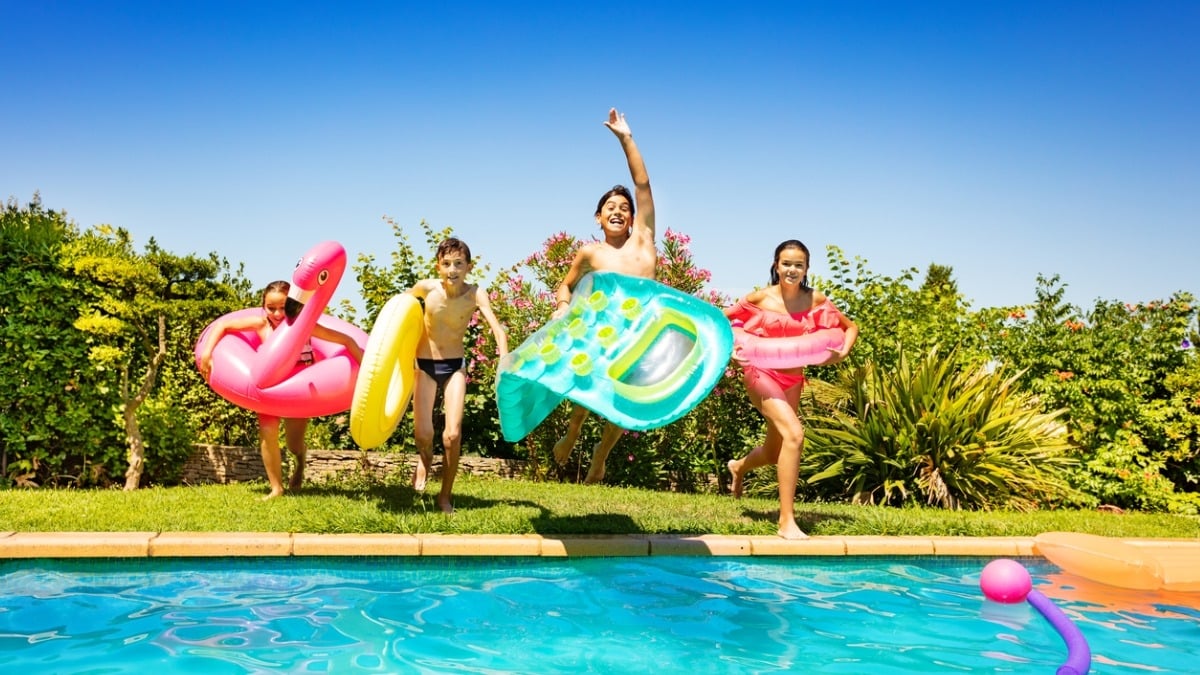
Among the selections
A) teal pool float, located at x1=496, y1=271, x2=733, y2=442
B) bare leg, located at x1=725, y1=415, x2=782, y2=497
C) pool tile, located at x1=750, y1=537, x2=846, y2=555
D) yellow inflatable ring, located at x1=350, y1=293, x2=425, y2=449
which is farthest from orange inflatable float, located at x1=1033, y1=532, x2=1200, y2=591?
yellow inflatable ring, located at x1=350, y1=293, x2=425, y2=449

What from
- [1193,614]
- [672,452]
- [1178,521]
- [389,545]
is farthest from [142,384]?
[1178,521]

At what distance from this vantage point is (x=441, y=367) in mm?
7418

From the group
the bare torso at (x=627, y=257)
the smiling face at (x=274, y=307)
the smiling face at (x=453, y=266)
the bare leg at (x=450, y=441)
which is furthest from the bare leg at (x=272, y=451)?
the bare torso at (x=627, y=257)

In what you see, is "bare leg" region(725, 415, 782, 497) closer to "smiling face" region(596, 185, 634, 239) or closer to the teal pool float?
the teal pool float

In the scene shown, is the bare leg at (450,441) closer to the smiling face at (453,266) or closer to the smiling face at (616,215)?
the smiling face at (453,266)

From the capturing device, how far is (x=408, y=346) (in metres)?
6.86

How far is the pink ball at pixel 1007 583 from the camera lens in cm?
426

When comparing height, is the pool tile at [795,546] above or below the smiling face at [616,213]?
below

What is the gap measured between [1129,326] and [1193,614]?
6020 mm

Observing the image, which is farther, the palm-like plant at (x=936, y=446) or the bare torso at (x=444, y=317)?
the palm-like plant at (x=936, y=446)

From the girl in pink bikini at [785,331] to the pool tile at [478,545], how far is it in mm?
1837

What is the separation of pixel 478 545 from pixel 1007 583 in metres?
3.10

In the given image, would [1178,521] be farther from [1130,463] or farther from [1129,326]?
[1129,326]

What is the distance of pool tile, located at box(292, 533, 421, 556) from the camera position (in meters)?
5.70
